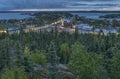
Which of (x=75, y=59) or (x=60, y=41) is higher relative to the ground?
(x=75, y=59)

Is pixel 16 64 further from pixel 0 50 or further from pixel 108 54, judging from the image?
pixel 108 54

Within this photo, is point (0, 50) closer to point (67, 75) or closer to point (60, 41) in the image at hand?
point (67, 75)

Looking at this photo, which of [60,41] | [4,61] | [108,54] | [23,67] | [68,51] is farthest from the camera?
[60,41]

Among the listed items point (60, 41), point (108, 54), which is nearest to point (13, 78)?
point (108, 54)

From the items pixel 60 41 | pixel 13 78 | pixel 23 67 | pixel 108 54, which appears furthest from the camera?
pixel 60 41

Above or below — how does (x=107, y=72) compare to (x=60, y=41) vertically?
above

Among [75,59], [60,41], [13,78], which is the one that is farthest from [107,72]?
[60,41]

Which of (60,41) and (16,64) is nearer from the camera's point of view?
(16,64)

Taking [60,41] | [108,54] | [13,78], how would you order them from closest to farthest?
[13,78] < [108,54] < [60,41]

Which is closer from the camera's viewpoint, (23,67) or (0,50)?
(23,67)
